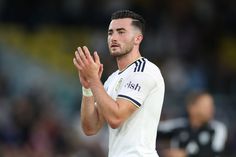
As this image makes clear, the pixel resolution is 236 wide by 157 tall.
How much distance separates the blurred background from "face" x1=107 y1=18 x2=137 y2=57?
7.09 meters

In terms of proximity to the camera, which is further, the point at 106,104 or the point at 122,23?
the point at 122,23

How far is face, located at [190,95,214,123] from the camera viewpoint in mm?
9555

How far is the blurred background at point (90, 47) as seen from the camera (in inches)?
552

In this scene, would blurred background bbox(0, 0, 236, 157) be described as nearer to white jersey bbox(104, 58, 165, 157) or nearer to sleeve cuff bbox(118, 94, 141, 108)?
white jersey bbox(104, 58, 165, 157)

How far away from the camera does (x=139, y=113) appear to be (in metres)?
6.20

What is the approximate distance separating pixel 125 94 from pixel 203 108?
145 inches

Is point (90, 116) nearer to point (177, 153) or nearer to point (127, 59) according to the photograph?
point (127, 59)

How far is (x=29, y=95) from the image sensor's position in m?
14.2

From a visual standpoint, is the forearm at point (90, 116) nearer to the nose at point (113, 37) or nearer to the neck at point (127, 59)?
the neck at point (127, 59)

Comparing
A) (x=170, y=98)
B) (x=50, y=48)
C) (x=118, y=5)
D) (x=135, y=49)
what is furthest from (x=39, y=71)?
(x=135, y=49)

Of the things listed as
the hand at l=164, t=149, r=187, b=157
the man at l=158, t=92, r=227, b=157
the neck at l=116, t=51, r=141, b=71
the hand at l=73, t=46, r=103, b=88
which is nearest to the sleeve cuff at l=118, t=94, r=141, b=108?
the hand at l=73, t=46, r=103, b=88

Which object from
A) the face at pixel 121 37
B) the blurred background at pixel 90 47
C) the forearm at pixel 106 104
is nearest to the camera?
the forearm at pixel 106 104

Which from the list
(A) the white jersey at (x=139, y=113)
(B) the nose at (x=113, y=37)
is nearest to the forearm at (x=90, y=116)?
(A) the white jersey at (x=139, y=113)

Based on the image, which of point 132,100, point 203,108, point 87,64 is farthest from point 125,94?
point 203,108
